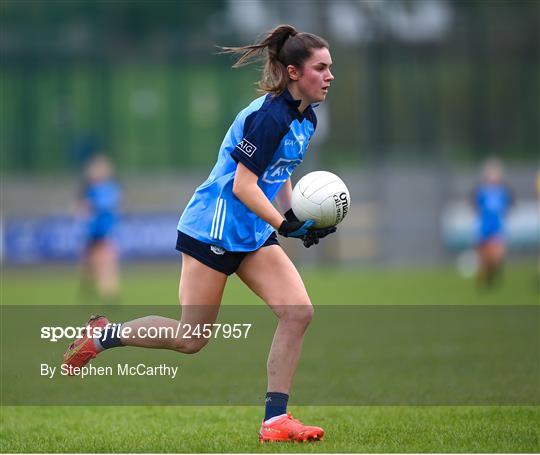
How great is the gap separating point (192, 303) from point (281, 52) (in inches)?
59.3

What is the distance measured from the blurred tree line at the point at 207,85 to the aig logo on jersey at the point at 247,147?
22343 mm

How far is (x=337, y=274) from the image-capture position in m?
24.7

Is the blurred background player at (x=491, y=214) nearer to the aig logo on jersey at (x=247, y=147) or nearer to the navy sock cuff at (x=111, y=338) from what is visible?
the navy sock cuff at (x=111, y=338)

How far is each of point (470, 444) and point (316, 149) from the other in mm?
21044

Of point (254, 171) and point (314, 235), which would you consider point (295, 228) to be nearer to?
point (314, 235)

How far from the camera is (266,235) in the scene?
662 cm

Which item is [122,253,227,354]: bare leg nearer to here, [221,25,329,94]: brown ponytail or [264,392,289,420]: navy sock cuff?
[264,392,289,420]: navy sock cuff

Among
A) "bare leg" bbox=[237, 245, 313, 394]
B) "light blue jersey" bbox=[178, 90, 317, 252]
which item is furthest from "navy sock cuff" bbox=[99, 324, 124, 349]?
"bare leg" bbox=[237, 245, 313, 394]

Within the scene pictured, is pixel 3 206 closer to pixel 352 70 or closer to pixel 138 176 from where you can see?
pixel 138 176

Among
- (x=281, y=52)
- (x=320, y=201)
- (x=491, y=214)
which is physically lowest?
(x=491, y=214)

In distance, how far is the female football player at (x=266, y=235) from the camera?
642 cm

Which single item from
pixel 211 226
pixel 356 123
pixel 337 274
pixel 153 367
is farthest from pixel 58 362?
pixel 356 123

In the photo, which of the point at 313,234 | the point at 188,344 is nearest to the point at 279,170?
the point at 313,234

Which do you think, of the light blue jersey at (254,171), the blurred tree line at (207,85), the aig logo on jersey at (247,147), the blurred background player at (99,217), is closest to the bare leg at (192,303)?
the light blue jersey at (254,171)
